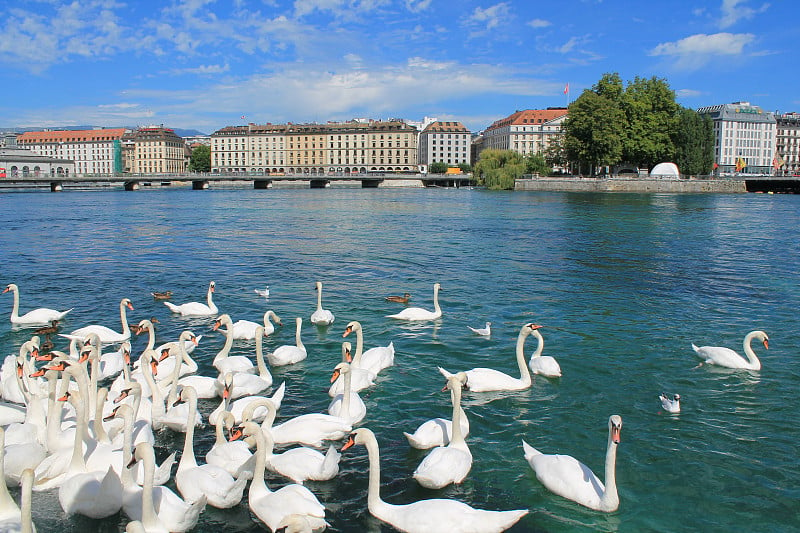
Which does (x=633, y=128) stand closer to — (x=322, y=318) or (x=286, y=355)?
(x=322, y=318)

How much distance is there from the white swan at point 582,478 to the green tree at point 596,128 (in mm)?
78858

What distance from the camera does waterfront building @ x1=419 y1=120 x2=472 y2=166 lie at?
17700cm

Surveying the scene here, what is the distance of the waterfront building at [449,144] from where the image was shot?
17700 centimetres

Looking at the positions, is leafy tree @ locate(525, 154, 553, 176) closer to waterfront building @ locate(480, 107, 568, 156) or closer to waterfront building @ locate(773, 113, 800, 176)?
waterfront building @ locate(480, 107, 568, 156)

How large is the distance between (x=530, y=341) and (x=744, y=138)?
145020 mm

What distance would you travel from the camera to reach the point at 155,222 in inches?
1618

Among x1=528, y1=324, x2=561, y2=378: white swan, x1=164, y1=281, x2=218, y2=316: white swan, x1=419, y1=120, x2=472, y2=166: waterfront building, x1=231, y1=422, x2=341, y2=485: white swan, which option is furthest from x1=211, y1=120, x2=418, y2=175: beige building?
x1=231, y1=422, x2=341, y2=485: white swan

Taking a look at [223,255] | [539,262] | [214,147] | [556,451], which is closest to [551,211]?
[539,262]

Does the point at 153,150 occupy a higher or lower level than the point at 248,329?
higher

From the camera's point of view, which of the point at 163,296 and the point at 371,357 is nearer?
the point at 371,357

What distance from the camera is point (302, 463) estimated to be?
666 centimetres

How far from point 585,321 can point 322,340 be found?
18.0 feet

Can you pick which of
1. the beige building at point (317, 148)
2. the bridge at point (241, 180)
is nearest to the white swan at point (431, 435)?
the bridge at point (241, 180)

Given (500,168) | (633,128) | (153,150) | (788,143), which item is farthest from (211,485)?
(153,150)
